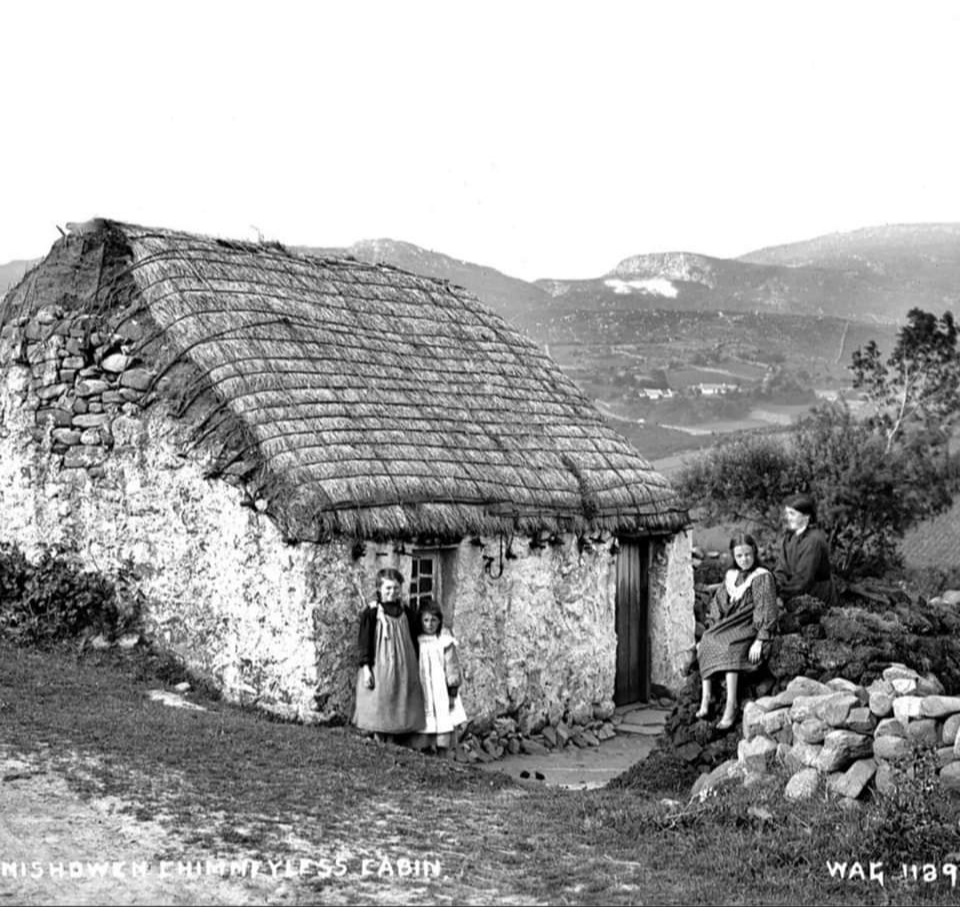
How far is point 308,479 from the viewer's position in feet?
42.2

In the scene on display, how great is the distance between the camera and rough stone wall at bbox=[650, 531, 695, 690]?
16.7 meters

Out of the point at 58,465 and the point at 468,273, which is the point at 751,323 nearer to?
the point at 468,273

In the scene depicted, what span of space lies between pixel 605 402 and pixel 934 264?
41608 mm

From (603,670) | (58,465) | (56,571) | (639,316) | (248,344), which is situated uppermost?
(639,316)

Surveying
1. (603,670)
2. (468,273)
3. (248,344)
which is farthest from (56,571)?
(468,273)

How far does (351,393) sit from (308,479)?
6.36 feet

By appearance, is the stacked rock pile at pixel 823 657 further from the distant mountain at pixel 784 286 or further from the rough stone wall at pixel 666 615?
the distant mountain at pixel 784 286

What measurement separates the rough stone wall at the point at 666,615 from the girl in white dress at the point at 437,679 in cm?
456

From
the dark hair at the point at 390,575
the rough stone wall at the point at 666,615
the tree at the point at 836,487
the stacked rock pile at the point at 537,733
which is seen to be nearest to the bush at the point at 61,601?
the dark hair at the point at 390,575

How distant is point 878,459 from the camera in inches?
1161

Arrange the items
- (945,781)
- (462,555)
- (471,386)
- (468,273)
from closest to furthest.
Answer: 1. (945,781)
2. (462,555)
3. (471,386)
4. (468,273)

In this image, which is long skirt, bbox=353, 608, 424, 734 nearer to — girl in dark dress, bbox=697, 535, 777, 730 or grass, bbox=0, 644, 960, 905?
grass, bbox=0, 644, 960, 905

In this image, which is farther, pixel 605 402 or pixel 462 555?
→ pixel 605 402

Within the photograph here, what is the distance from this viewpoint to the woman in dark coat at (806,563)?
11.5m
